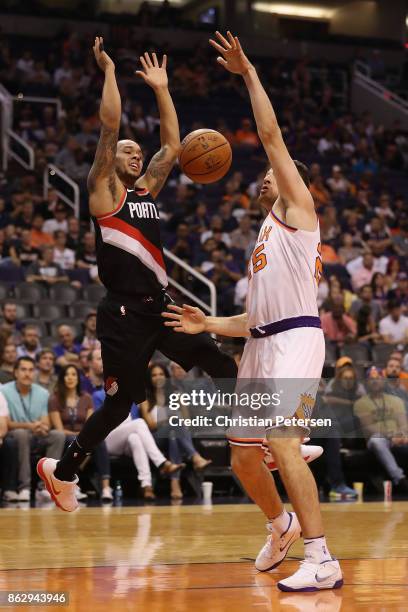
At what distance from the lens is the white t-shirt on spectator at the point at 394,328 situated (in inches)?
601

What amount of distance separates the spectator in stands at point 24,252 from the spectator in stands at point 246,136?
774 centimetres

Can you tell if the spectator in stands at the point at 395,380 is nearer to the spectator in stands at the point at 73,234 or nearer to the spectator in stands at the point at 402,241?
the spectator in stands at the point at 73,234

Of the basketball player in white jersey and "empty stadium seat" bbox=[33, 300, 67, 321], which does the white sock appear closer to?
the basketball player in white jersey

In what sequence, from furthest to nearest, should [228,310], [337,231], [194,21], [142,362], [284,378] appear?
[194,21]
[337,231]
[228,310]
[142,362]
[284,378]

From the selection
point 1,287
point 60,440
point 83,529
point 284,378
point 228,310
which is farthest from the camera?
point 228,310

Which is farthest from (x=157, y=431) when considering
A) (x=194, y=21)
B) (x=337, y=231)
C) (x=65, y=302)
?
(x=194, y=21)

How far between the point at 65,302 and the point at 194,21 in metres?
15.7

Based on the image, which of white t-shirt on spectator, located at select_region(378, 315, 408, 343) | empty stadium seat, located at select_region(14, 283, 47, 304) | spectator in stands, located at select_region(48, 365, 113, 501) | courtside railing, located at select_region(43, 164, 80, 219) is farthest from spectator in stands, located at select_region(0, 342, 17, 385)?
white t-shirt on spectator, located at select_region(378, 315, 408, 343)

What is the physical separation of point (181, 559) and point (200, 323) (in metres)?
1.50

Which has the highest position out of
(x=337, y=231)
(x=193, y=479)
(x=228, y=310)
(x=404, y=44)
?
(x=404, y=44)

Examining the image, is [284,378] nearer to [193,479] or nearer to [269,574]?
[269,574]

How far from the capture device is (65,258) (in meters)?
14.9

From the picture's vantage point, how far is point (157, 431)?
37.2 ft

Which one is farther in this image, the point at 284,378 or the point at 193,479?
the point at 193,479
